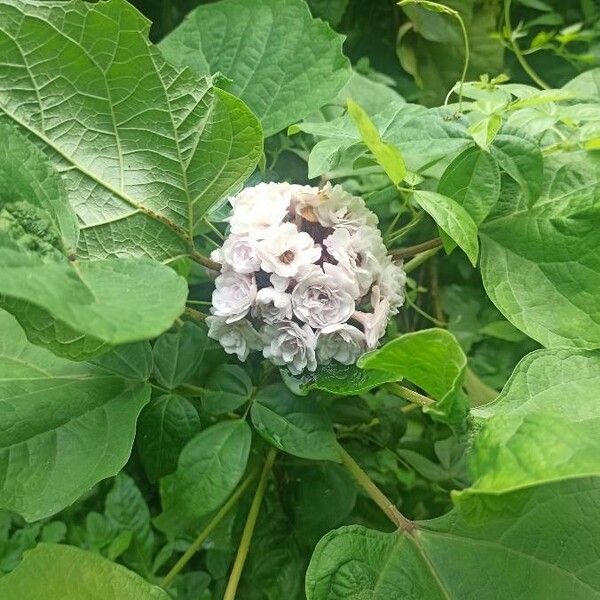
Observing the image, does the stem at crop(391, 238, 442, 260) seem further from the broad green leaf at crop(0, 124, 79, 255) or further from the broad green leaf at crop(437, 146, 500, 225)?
the broad green leaf at crop(0, 124, 79, 255)

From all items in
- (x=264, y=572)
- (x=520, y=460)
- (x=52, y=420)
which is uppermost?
(x=520, y=460)

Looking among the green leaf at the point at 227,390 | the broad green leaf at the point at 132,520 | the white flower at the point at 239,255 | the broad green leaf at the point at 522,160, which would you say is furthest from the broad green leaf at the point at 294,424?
the broad green leaf at the point at 132,520

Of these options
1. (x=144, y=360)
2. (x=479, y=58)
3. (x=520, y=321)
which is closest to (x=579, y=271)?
(x=520, y=321)

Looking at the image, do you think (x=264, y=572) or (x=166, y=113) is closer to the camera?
(x=166, y=113)

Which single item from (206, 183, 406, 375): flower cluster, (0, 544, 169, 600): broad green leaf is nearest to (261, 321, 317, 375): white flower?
(206, 183, 406, 375): flower cluster

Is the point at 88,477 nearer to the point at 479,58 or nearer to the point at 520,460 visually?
the point at 520,460

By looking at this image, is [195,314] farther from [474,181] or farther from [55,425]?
[474,181]

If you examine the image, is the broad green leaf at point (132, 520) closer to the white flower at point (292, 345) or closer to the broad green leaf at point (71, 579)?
the broad green leaf at point (71, 579)
